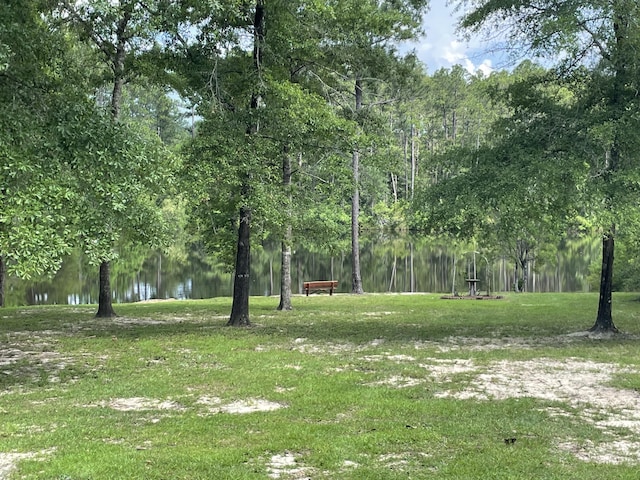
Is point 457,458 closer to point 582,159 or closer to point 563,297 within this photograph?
point 582,159

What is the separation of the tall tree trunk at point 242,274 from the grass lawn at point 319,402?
3.07 ft

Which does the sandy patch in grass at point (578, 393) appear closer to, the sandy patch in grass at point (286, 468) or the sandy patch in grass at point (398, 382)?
the sandy patch in grass at point (398, 382)

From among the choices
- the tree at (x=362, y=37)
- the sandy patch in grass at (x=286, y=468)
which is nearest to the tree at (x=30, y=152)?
the sandy patch in grass at (x=286, y=468)

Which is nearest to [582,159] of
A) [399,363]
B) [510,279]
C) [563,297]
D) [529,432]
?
[399,363]

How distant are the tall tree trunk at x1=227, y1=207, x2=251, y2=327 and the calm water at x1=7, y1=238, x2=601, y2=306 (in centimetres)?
916

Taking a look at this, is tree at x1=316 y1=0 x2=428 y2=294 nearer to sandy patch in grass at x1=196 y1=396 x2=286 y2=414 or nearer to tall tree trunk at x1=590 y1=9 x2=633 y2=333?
tall tree trunk at x1=590 y1=9 x2=633 y2=333

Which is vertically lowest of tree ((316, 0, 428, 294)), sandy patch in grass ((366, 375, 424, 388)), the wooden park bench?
sandy patch in grass ((366, 375, 424, 388))

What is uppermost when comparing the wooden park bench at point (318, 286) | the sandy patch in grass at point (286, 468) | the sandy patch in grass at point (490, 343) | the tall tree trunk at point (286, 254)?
the tall tree trunk at point (286, 254)

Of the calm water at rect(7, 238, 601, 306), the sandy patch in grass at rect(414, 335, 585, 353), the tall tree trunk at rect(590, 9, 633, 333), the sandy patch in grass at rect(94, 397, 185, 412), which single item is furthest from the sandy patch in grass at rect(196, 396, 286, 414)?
the calm water at rect(7, 238, 601, 306)

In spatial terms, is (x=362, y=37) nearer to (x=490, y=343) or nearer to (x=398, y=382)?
(x=490, y=343)

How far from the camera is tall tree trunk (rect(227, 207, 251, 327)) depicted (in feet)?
45.9

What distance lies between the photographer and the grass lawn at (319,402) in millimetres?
4871

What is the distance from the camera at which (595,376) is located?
825cm

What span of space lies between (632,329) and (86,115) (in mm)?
12302
